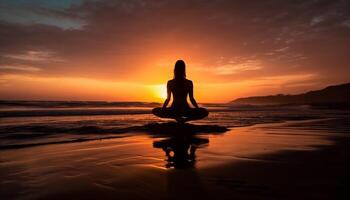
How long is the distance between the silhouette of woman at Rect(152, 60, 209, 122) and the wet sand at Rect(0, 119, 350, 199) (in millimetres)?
2910

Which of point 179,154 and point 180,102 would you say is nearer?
point 179,154

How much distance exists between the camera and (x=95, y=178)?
10.2 ft

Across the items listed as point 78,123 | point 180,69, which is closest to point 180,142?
point 180,69

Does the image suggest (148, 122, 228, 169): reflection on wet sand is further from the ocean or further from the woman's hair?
the woman's hair

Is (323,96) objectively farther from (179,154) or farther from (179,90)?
(179,154)

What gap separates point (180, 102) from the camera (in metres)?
8.42

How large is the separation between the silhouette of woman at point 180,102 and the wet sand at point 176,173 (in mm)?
2910

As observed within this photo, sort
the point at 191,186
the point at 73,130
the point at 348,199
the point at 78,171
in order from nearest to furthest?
the point at 348,199, the point at 191,186, the point at 78,171, the point at 73,130

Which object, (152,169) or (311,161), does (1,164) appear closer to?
(152,169)

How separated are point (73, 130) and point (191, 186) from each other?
6.52 meters

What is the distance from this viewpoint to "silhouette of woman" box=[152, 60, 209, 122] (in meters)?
8.09

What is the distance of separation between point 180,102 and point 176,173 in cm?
513

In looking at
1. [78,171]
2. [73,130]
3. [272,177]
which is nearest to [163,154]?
[78,171]

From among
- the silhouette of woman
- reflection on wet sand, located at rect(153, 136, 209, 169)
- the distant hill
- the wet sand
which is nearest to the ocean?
the silhouette of woman
